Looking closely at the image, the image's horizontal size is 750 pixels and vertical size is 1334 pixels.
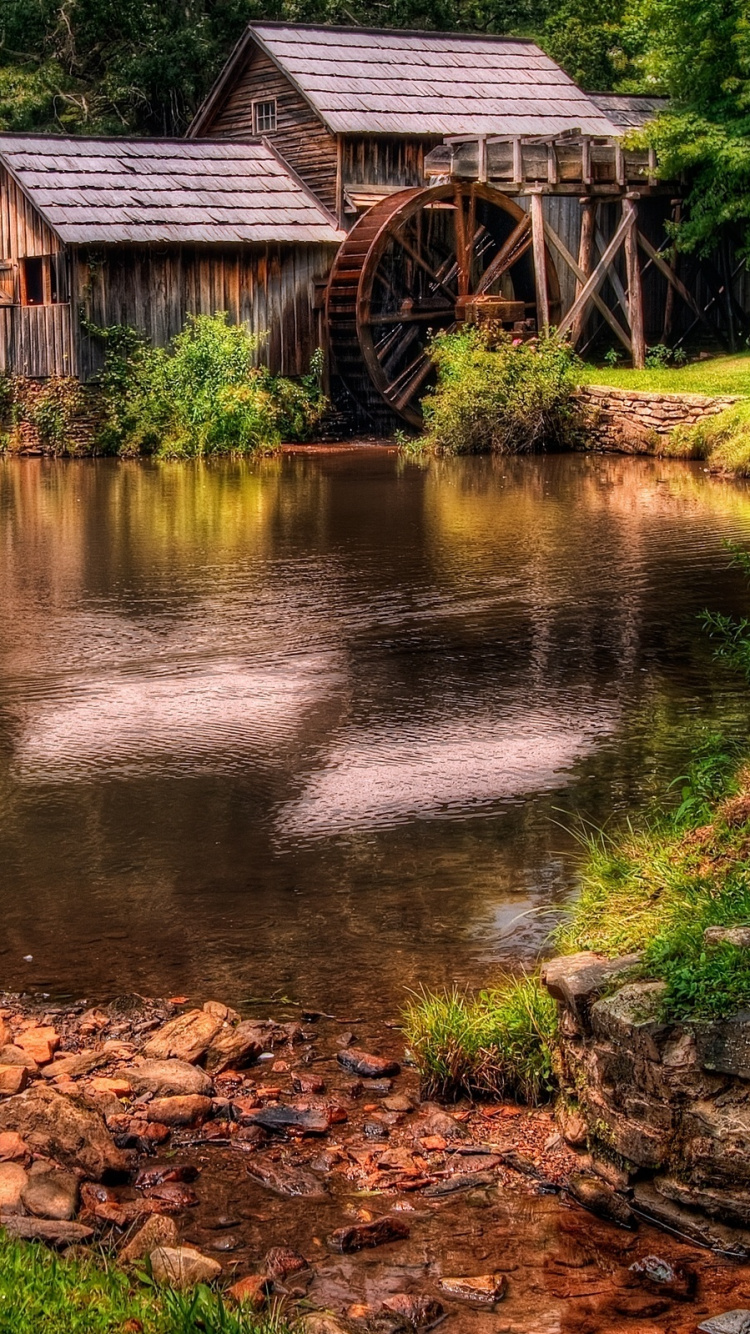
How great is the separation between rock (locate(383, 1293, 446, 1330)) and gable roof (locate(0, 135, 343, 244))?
943 inches

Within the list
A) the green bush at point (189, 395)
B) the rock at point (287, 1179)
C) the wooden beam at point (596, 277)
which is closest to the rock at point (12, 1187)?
the rock at point (287, 1179)

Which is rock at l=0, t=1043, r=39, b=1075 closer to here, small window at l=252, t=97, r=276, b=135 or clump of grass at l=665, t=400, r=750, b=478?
clump of grass at l=665, t=400, r=750, b=478

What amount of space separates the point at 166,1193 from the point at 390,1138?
2.40 feet

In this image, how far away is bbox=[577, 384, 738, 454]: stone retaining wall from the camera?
22594 mm

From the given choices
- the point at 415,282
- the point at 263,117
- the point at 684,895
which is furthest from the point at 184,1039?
the point at 263,117

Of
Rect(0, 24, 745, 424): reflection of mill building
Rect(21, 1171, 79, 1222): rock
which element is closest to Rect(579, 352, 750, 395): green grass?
Rect(0, 24, 745, 424): reflection of mill building

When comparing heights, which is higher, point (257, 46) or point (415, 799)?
point (257, 46)

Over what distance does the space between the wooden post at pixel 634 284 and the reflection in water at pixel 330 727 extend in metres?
11.1

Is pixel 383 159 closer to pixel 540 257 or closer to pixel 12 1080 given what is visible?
pixel 540 257

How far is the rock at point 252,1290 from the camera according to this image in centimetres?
406

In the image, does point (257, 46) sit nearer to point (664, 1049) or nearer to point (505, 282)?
point (505, 282)

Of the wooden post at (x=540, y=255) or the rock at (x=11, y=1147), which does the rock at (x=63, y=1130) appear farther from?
the wooden post at (x=540, y=255)

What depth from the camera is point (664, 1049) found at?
15.6 feet

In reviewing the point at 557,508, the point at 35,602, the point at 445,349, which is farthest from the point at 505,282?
the point at 35,602
